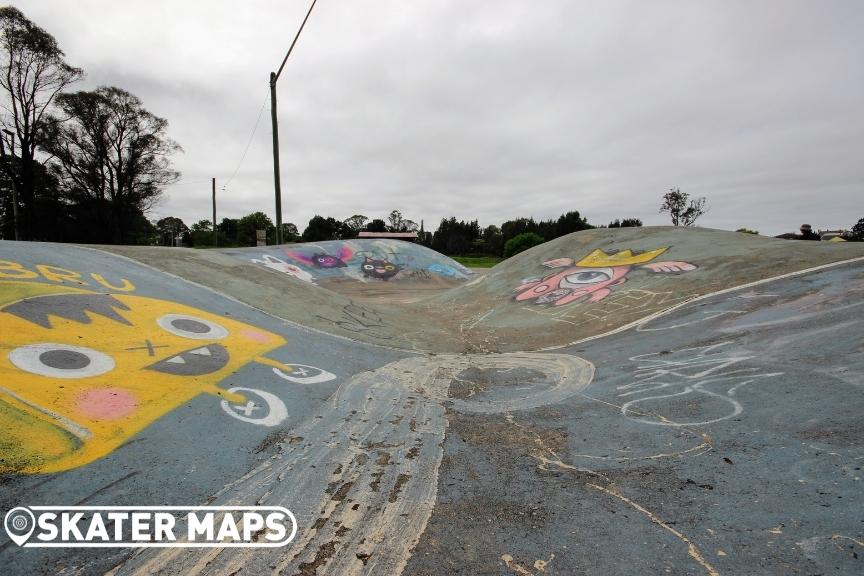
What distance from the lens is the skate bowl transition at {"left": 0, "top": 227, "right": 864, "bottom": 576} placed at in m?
2.74

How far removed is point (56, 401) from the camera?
153 inches

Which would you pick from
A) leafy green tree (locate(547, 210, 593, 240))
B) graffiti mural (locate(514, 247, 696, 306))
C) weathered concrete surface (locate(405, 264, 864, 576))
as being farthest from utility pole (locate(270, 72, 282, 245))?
leafy green tree (locate(547, 210, 593, 240))

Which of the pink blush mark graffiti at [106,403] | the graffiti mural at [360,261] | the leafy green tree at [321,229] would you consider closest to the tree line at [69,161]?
the graffiti mural at [360,261]

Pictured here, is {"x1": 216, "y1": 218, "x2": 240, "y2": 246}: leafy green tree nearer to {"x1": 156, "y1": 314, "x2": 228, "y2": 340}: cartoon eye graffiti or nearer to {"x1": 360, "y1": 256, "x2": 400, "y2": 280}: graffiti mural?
{"x1": 360, "y1": 256, "x2": 400, "y2": 280}: graffiti mural

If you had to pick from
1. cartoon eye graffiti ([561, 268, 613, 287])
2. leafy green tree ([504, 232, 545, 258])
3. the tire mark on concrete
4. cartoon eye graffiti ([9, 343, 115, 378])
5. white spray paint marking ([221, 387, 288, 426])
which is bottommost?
the tire mark on concrete

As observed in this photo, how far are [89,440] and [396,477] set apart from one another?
2.85m

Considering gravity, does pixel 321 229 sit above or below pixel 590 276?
above

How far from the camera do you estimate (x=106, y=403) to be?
13.8 feet

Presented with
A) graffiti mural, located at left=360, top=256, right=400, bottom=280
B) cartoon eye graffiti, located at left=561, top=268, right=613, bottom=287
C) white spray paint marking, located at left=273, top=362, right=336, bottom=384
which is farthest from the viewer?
graffiti mural, located at left=360, top=256, right=400, bottom=280

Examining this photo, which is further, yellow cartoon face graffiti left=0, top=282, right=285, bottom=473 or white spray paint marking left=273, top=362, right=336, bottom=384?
white spray paint marking left=273, top=362, right=336, bottom=384

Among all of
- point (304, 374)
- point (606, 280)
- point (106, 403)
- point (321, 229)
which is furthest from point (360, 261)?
point (321, 229)

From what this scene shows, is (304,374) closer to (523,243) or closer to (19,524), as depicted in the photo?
(19,524)

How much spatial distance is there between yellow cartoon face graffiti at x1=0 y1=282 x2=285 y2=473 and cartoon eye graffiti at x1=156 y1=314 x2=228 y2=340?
16 millimetres

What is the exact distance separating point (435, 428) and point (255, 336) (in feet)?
13.5
